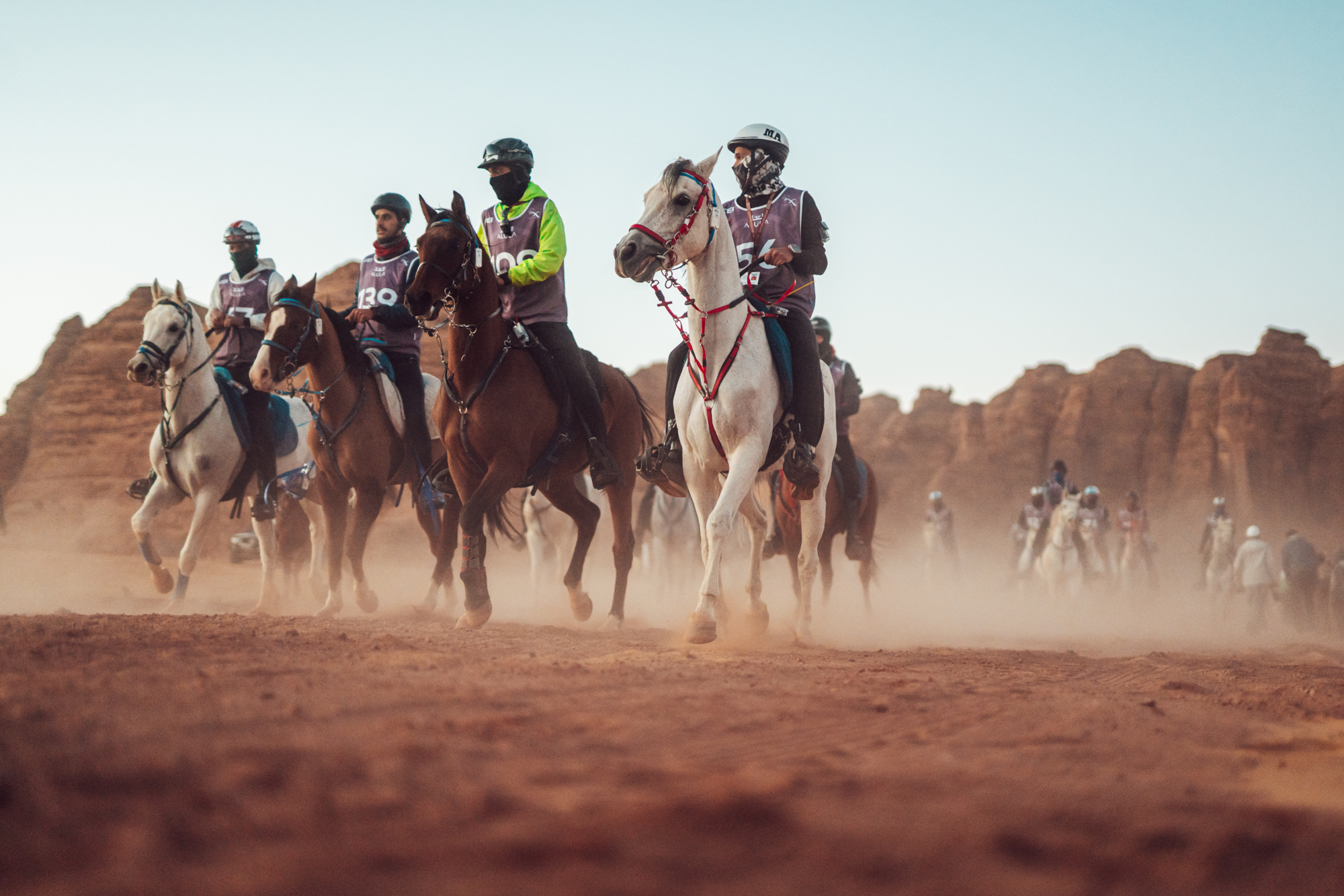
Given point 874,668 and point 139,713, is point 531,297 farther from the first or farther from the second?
point 139,713

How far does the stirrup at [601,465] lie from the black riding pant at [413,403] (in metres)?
2.64

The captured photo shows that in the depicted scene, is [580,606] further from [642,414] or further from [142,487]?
[142,487]

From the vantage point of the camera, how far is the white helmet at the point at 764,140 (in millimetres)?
7016

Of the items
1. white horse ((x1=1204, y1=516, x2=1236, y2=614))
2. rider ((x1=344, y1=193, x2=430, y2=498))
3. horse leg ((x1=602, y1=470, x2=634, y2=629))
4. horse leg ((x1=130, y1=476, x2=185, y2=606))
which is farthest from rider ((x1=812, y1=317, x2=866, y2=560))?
white horse ((x1=1204, y1=516, x2=1236, y2=614))

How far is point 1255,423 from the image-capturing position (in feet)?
144

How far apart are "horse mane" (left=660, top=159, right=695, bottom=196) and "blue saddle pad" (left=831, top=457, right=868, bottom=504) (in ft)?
15.2

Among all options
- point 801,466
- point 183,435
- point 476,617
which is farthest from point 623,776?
point 183,435

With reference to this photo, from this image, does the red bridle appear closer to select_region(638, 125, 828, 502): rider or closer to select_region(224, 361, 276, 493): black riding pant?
select_region(638, 125, 828, 502): rider

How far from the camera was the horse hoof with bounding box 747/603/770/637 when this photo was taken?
6680mm

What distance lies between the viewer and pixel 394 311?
9.14 meters

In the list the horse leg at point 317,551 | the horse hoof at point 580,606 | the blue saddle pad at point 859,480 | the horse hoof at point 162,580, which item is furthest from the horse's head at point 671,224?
the horse leg at point 317,551

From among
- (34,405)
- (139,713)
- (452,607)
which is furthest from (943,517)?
(34,405)

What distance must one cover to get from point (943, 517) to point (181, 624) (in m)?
23.7

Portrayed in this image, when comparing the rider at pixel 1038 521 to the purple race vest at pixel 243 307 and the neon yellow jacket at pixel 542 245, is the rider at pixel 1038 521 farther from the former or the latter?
the purple race vest at pixel 243 307
